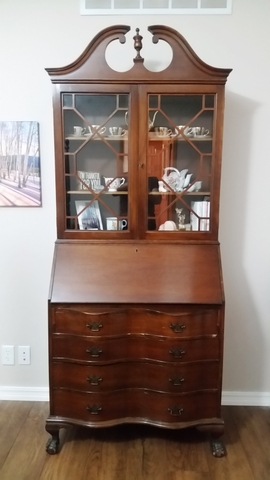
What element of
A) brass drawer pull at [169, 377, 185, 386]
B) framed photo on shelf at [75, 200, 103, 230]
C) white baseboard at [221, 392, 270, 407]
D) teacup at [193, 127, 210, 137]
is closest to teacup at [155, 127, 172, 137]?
teacup at [193, 127, 210, 137]

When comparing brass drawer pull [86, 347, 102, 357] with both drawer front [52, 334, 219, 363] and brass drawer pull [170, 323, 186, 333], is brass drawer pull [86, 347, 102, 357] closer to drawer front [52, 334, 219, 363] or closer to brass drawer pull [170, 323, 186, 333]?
drawer front [52, 334, 219, 363]

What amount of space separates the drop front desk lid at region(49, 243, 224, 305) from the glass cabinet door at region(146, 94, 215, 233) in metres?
0.15

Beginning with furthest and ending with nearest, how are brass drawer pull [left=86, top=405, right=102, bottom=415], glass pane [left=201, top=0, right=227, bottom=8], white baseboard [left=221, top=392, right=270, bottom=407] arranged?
white baseboard [left=221, top=392, right=270, bottom=407]
glass pane [left=201, top=0, right=227, bottom=8]
brass drawer pull [left=86, top=405, right=102, bottom=415]

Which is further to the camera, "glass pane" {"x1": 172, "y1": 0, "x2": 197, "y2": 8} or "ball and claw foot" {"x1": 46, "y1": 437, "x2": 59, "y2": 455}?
"glass pane" {"x1": 172, "y1": 0, "x2": 197, "y2": 8}

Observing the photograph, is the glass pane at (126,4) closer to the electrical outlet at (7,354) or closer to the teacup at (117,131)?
the teacup at (117,131)

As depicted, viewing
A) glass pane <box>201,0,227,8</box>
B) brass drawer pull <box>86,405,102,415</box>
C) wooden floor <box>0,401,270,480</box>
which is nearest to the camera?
wooden floor <box>0,401,270,480</box>

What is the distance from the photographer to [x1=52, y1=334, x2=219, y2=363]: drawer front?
1.89 meters

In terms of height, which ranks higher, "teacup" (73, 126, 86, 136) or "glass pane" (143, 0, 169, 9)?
"glass pane" (143, 0, 169, 9)

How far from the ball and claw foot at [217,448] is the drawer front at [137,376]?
31cm

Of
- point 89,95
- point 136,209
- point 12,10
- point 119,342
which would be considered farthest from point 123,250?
point 12,10

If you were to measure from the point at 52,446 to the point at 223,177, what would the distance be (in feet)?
5.76

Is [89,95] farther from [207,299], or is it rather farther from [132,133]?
[207,299]

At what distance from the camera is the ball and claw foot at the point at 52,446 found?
1969mm

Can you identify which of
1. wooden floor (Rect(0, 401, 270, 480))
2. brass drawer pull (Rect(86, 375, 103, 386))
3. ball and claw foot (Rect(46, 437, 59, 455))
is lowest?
wooden floor (Rect(0, 401, 270, 480))
